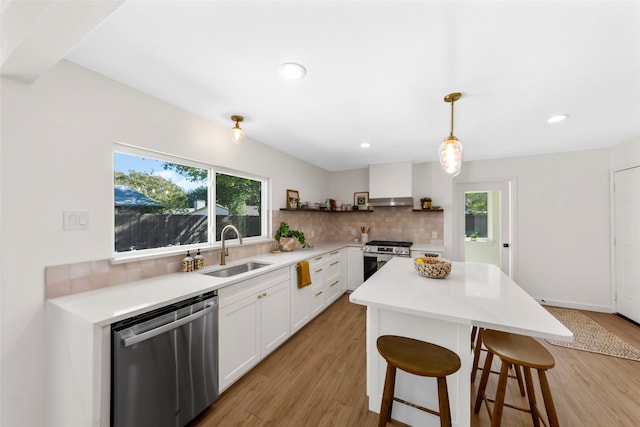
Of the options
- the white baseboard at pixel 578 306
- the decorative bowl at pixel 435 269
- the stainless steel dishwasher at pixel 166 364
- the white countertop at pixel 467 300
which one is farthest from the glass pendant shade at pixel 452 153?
the white baseboard at pixel 578 306

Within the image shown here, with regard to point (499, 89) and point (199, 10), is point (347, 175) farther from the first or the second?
point (199, 10)

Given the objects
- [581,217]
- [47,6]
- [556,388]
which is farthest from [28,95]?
[581,217]

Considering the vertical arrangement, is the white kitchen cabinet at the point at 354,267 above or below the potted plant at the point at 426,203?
below

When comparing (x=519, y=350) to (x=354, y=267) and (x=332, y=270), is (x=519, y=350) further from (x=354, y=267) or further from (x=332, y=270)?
(x=354, y=267)

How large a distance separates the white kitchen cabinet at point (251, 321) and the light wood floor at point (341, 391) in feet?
0.44

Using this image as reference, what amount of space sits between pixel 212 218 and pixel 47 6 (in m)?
1.83

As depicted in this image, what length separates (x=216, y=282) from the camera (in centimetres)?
174

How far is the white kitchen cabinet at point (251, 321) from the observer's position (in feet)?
5.89

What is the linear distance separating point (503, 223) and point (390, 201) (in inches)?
71.2

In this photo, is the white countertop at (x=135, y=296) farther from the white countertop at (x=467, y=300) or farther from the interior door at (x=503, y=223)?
the interior door at (x=503, y=223)

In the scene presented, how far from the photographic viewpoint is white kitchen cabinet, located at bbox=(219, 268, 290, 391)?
5.89ft

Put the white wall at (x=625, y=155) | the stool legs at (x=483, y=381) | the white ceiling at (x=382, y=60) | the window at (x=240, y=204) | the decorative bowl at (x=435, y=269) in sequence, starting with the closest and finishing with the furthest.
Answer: the white ceiling at (x=382, y=60) < the stool legs at (x=483, y=381) < the decorative bowl at (x=435, y=269) < the window at (x=240, y=204) < the white wall at (x=625, y=155)

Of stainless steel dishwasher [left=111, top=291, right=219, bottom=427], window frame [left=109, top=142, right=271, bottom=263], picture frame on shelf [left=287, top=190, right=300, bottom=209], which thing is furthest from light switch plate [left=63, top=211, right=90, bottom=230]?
picture frame on shelf [left=287, top=190, right=300, bottom=209]

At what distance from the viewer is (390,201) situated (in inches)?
161
